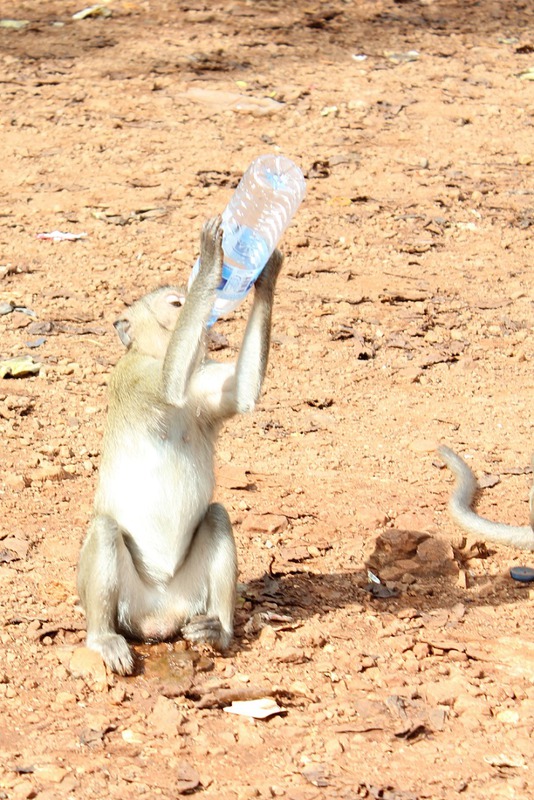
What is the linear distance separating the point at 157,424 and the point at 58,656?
3.57ft

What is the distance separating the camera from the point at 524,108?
513 inches

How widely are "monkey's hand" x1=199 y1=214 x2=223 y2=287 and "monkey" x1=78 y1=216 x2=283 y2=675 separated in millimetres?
270

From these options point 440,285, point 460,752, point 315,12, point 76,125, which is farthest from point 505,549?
point 315,12

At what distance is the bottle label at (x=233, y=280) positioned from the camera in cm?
541

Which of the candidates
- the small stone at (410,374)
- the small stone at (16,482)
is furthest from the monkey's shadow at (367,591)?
the small stone at (410,374)

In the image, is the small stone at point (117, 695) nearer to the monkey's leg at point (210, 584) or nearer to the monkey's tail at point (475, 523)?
the monkey's leg at point (210, 584)

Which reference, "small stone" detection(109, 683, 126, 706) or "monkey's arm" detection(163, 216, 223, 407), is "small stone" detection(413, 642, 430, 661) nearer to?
"small stone" detection(109, 683, 126, 706)

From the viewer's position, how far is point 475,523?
6.66 meters

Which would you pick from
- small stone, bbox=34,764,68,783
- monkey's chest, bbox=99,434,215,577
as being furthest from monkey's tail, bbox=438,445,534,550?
small stone, bbox=34,764,68,783

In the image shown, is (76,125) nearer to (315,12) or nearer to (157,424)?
(315,12)

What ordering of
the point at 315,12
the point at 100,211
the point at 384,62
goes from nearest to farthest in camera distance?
the point at 100,211, the point at 384,62, the point at 315,12

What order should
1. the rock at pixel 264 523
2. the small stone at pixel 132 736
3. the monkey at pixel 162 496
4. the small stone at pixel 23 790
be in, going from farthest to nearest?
1. the rock at pixel 264 523
2. the monkey at pixel 162 496
3. the small stone at pixel 132 736
4. the small stone at pixel 23 790

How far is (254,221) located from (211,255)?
795 millimetres

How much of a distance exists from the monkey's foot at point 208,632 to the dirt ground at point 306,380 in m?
0.07
